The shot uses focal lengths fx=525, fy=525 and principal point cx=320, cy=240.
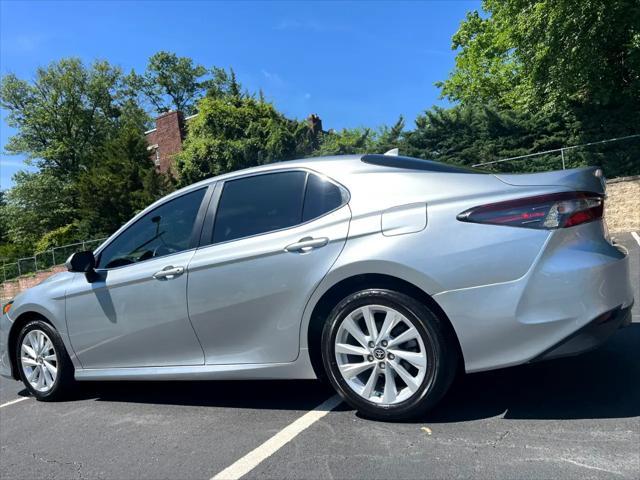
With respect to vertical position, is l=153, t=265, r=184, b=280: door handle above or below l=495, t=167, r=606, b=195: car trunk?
below

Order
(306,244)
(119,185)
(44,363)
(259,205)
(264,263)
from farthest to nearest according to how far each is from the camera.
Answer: (119,185)
(44,363)
(259,205)
(264,263)
(306,244)

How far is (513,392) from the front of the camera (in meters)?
3.43

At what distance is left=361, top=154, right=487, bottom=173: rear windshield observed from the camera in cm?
339

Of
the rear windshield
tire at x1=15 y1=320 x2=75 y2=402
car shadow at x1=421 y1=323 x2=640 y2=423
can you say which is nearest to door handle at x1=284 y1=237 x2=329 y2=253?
the rear windshield

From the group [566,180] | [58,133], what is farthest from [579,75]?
[58,133]

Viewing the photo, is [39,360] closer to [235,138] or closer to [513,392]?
[513,392]

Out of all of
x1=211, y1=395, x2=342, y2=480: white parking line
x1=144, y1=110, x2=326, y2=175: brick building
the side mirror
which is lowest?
x1=211, y1=395, x2=342, y2=480: white parking line

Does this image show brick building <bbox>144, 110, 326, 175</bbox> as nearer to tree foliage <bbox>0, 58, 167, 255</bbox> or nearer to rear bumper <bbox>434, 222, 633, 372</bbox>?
tree foliage <bbox>0, 58, 167, 255</bbox>

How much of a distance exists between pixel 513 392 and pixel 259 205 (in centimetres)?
211

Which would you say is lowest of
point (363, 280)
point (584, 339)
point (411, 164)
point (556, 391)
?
point (556, 391)

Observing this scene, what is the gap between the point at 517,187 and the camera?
2.98m

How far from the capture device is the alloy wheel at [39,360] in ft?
15.0

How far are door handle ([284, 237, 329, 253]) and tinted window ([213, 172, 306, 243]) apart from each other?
188mm

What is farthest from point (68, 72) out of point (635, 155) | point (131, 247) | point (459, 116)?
point (131, 247)
